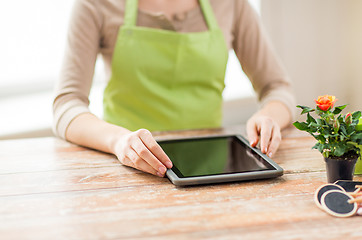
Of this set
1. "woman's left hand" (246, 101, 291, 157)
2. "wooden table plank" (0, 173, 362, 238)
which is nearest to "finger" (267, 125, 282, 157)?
"woman's left hand" (246, 101, 291, 157)

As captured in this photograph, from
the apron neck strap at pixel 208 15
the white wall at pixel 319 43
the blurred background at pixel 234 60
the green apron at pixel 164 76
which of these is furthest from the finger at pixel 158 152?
the white wall at pixel 319 43

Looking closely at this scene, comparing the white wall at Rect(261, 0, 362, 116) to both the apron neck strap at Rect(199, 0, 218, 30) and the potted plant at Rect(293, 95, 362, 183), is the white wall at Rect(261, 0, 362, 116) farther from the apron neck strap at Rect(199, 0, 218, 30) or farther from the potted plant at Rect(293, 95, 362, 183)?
the potted plant at Rect(293, 95, 362, 183)

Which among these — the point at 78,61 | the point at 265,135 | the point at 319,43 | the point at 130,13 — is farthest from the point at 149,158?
the point at 319,43

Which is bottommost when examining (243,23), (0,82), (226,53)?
(0,82)

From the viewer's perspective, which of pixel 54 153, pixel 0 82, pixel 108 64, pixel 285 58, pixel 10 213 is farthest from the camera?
pixel 285 58

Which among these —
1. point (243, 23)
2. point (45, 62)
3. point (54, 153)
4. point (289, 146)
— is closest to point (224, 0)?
point (243, 23)

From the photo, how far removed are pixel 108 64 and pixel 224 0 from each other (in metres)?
0.50

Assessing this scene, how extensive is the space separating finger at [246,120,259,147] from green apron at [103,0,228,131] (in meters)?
0.38

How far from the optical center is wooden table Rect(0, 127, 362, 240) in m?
0.79

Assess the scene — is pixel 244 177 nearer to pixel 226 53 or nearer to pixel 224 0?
pixel 226 53

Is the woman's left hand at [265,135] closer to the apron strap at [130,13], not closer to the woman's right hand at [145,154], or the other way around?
the woman's right hand at [145,154]

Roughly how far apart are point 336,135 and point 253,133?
0.39m

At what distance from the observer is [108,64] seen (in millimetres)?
1711

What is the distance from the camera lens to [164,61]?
5.37ft
